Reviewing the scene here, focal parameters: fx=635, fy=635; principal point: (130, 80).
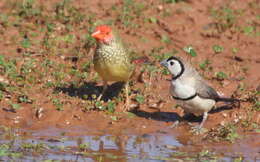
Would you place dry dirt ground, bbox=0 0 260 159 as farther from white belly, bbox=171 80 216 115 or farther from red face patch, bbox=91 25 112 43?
red face patch, bbox=91 25 112 43

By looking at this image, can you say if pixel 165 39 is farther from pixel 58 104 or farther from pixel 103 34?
pixel 58 104

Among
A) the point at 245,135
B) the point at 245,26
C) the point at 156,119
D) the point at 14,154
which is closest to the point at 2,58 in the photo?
the point at 156,119

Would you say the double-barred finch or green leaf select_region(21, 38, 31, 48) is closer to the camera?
the double-barred finch

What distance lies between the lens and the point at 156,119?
8.69 m

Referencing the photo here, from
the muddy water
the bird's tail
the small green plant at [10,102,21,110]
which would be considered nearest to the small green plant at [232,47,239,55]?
the bird's tail

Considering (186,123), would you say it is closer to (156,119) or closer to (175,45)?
(156,119)

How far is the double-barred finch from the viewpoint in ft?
27.9

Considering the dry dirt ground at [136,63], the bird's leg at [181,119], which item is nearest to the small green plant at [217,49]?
the dry dirt ground at [136,63]

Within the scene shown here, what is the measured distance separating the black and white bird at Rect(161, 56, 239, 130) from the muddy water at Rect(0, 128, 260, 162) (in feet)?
1.46

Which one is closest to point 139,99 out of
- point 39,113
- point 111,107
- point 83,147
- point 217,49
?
point 111,107

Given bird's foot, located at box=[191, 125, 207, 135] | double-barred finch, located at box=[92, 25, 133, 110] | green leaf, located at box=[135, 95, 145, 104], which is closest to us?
bird's foot, located at box=[191, 125, 207, 135]

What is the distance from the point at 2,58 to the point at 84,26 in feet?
6.49

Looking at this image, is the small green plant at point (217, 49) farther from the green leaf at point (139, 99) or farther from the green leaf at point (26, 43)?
the green leaf at point (26, 43)

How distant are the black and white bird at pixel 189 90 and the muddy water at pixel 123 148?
45 cm
